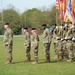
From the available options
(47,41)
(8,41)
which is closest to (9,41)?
(8,41)

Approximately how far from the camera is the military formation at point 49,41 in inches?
522

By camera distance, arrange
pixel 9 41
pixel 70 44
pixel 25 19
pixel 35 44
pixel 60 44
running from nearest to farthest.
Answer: pixel 35 44 → pixel 9 41 → pixel 70 44 → pixel 60 44 → pixel 25 19

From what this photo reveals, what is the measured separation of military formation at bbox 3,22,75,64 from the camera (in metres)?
13.3

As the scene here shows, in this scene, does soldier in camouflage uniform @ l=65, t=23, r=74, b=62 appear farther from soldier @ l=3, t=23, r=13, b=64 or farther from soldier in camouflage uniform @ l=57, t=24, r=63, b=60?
soldier @ l=3, t=23, r=13, b=64

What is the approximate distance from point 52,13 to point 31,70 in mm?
67479

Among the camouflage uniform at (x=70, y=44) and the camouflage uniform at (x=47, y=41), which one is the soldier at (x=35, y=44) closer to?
the camouflage uniform at (x=47, y=41)

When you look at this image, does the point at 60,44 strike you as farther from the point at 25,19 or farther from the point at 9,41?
the point at 25,19

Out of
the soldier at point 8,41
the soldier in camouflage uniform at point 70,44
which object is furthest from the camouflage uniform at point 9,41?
the soldier in camouflage uniform at point 70,44

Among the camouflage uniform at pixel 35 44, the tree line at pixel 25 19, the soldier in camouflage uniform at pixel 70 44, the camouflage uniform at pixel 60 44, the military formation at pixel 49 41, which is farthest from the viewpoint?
the tree line at pixel 25 19

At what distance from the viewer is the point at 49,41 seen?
13.8 m

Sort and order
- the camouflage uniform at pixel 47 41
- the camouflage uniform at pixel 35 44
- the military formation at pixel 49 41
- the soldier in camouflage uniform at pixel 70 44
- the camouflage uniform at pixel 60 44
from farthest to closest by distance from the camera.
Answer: the camouflage uniform at pixel 60 44 → the camouflage uniform at pixel 47 41 → the soldier in camouflage uniform at pixel 70 44 → the military formation at pixel 49 41 → the camouflage uniform at pixel 35 44

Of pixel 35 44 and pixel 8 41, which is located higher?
pixel 8 41

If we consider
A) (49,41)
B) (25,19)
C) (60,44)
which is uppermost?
(49,41)

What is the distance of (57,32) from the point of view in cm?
1502
